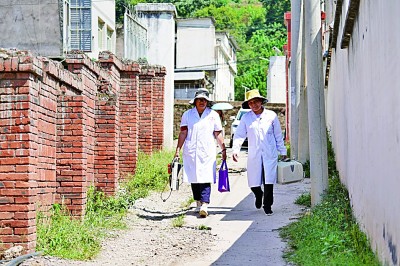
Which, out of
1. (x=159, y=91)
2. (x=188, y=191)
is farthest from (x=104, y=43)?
(x=188, y=191)

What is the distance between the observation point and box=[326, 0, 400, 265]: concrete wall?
17.4ft

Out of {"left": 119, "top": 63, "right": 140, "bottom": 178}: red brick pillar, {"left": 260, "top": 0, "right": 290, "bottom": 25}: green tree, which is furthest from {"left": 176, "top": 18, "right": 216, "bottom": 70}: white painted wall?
{"left": 119, "top": 63, "right": 140, "bottom": 178}: red brick pillar

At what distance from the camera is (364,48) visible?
7.59 metres

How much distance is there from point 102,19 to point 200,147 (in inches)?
673

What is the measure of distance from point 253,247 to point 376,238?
2.54 metres

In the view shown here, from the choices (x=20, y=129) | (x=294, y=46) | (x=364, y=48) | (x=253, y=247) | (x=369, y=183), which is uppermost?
(x=294, y=46)

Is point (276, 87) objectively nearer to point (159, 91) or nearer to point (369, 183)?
point (159, 91)

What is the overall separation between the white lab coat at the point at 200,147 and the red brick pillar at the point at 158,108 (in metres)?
7.57

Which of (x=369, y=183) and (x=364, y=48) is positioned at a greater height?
(x=364, y=48)

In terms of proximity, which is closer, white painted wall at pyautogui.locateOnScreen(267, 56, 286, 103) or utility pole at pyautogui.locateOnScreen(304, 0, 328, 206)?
utility pole at pyautogui.locateOnScreen(304, 0, 328, 206)

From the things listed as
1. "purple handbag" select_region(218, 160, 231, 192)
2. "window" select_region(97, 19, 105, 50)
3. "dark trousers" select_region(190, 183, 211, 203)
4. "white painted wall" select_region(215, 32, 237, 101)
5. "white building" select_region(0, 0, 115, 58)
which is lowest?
"dark trousers" select_region(190, 183, 211, 203)

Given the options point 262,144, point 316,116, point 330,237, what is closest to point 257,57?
point 262,144

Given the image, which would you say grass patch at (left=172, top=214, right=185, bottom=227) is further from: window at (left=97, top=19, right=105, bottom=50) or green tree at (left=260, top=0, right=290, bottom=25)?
green tree at (left=260, top=0, right=290, bottom=25)

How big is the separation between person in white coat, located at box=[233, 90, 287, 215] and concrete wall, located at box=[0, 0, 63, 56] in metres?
9.21
